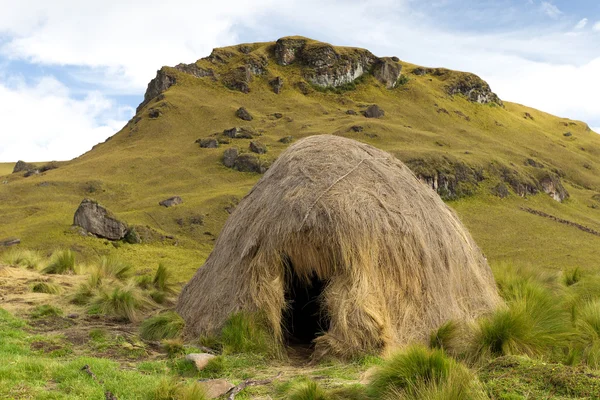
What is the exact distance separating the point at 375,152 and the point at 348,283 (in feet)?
12.5

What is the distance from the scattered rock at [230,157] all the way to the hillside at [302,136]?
0.83 metres

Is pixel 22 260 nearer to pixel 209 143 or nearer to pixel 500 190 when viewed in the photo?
pixel 500 190

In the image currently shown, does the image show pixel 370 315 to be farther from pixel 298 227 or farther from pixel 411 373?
pixel 411 373

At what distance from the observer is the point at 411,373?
5.58 metres

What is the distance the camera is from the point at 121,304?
11062 millimetres

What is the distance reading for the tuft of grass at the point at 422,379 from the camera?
510cm

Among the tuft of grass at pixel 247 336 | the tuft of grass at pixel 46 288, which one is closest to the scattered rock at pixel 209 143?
the tuft of grass at pixel 46 288

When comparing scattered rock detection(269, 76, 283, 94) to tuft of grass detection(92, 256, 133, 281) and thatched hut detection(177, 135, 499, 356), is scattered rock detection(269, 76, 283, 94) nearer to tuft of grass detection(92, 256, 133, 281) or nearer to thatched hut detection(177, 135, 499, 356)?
tuft of grass detection(92, 256, 133, 281)

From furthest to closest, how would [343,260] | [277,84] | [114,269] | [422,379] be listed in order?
[277,84]
[114,269]
[343,260]
[422,379]

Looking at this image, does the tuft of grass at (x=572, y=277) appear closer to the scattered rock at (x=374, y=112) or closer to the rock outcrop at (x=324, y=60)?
the scattered rock at (x=374, y=112)

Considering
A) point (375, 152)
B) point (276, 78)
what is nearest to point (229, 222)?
point (375, 152)

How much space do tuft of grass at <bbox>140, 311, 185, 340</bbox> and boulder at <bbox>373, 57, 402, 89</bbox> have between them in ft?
337

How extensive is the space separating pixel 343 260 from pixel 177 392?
138 inches

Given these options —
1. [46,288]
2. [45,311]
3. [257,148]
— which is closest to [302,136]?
[257,148]
